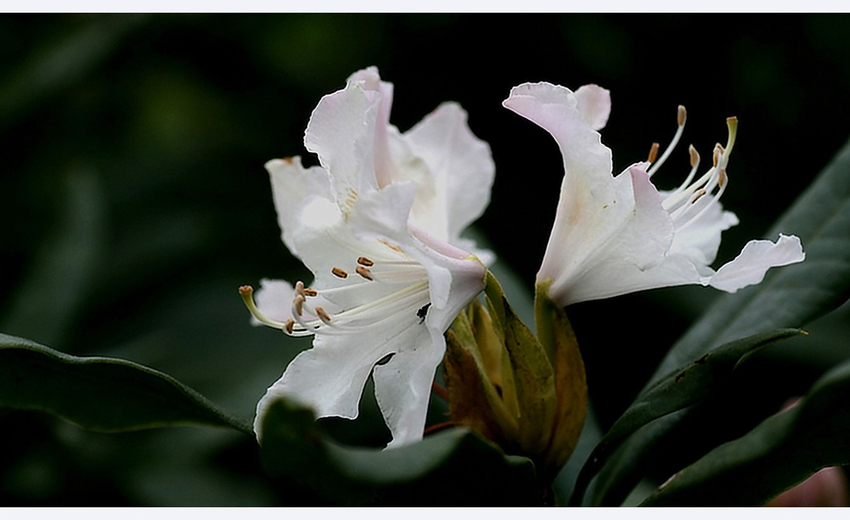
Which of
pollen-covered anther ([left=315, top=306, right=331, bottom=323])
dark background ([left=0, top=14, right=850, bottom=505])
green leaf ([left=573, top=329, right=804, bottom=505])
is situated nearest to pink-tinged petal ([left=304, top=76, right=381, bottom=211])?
pollen-covered anther ([left=315, top=306, right=331, bottom=323])

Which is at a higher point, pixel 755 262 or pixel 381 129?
pixel 381 129

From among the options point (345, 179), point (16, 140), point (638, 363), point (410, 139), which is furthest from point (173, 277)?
point (345, 179)

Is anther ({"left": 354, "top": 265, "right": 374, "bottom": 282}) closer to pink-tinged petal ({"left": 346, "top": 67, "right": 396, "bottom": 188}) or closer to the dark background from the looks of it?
pink-tinged petal ({"left": 346, "top": 67, "right": 396, "bottom": 188})

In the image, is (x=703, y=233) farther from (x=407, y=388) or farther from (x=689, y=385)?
(x=407, y=388)

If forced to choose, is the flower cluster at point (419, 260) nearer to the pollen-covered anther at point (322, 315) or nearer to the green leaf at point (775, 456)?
the pollen-covered anther at point (322, 315)

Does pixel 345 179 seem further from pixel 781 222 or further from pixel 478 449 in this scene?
pixel 781 222

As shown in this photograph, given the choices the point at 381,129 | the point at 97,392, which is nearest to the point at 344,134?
the point at 381,129
